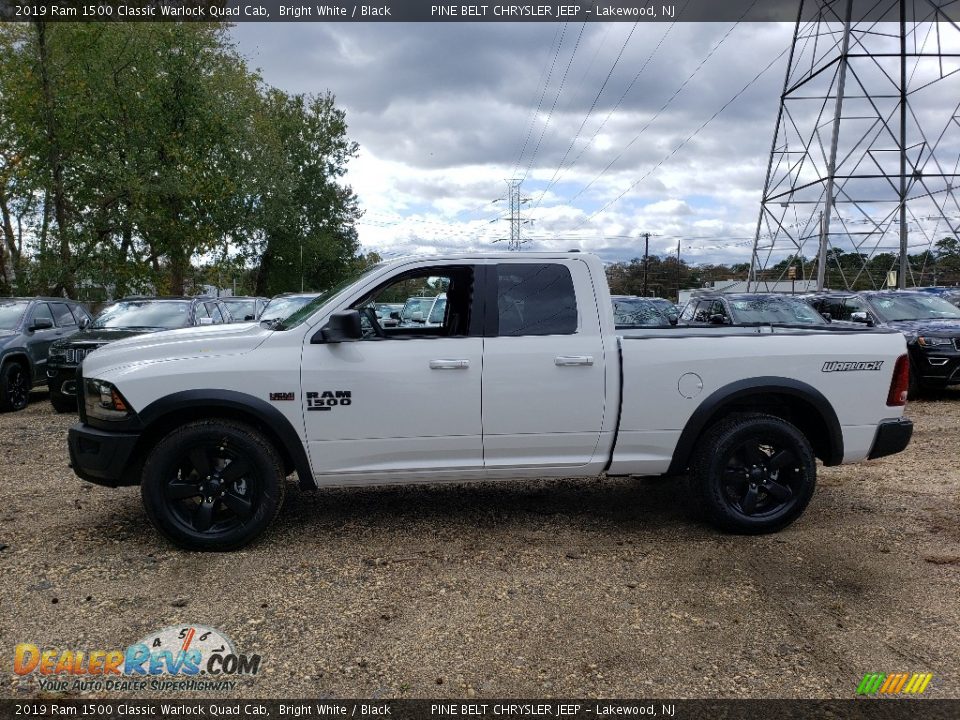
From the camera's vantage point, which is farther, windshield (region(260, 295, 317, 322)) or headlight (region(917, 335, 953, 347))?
windshield (region(260, 295, 317, 322))

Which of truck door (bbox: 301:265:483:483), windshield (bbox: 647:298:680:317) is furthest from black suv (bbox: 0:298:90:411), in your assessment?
windshield (bbox: 647:298:680:317)

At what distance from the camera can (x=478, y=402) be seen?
4664 millimetres

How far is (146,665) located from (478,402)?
230cm

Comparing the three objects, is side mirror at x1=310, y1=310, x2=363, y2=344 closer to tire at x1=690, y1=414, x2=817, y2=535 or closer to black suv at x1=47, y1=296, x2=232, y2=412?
tire at x1=690, y1=414, x2=817, y2=535

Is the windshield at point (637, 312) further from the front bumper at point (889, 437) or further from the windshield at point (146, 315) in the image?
the front bumper at point (889, 437)

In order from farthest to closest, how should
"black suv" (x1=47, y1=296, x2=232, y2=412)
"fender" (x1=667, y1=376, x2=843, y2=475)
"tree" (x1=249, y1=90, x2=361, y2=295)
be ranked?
"tree" (x1=249, y1=90, x2=361, y2=295) → "black suv" (x1=47, y1=296, x2=232, y2=412) → "fender" (x1=667, y1=376, x2=843, y2=475)

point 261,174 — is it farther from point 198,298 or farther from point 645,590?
point 645,590

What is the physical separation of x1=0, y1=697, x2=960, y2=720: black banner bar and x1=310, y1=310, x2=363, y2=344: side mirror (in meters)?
2.12

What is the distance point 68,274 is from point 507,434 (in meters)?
19.5

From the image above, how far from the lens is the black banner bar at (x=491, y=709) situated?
2.93 metres

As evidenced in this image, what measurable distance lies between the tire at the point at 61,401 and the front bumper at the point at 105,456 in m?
6.65

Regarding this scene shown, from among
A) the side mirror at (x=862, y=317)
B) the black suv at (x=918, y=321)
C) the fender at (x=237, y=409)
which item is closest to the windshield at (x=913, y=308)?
the black suv at (x=918, y=321)

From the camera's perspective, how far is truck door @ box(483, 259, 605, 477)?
469cm

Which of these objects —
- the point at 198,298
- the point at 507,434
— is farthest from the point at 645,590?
the point at 198,298
